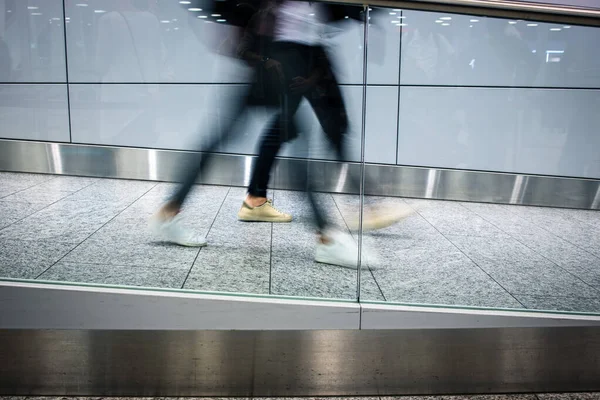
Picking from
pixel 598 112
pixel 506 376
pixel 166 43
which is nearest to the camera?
pixel 166 43

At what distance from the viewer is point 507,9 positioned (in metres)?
1.66

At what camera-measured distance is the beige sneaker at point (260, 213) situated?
1720 millimetres

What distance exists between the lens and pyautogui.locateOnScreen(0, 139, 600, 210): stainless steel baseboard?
167 cm

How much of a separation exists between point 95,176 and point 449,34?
43.4 inches

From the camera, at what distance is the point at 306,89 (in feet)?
5.46

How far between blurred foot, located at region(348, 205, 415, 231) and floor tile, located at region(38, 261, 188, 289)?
551mm

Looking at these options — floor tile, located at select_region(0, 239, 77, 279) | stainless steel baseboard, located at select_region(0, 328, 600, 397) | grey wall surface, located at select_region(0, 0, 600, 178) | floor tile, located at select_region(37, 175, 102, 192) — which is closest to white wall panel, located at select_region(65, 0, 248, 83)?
grey wall surface, located at select_region(0, 0, 600, 178)

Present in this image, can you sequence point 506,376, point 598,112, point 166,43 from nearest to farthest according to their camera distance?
point 166,43, point 598,112, point 506,376

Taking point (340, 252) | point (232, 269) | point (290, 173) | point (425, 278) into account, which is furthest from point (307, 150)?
point (425, 278)

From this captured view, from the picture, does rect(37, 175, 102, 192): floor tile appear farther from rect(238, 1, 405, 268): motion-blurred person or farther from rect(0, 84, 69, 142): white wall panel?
rect(238, 1, 405, 268): motion-blurred person

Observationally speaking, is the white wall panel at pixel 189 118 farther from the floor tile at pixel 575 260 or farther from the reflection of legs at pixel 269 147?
the floor tile at pixel 575 260

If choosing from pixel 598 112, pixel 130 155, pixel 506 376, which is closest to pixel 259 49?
pixel 130 155

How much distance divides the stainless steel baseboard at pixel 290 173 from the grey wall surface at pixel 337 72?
29 mm

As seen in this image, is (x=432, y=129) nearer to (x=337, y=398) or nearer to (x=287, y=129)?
(x=287, y=129)
